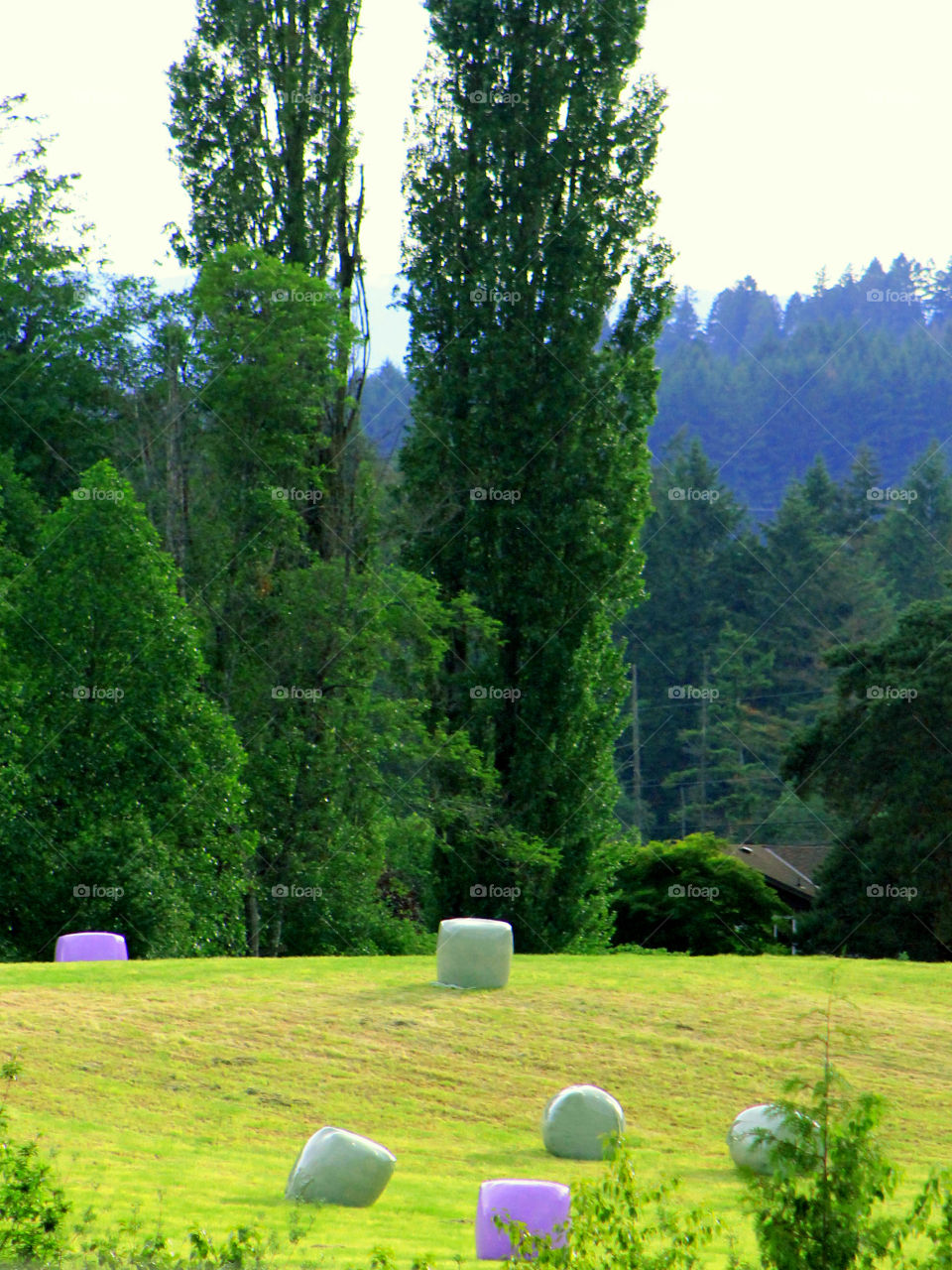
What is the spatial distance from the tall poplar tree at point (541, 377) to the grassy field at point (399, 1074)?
348 inches

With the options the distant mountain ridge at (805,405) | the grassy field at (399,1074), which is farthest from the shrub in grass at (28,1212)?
the distant mountain ridge at (805,405)

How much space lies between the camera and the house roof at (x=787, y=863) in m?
44.7

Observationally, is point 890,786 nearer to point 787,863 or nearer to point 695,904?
point 695,904

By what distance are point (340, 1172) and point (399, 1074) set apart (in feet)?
10.1

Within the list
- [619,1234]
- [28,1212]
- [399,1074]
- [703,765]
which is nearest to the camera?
[619,1234]

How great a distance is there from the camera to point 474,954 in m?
13.1

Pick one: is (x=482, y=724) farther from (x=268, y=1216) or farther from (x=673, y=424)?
(x=673, y=424)

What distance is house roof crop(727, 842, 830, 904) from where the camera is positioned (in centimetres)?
4466

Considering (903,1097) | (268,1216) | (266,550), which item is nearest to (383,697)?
(266,550)

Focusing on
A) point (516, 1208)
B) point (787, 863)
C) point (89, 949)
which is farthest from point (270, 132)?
point (787, 863)

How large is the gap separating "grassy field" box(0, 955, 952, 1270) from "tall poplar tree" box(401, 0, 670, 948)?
884cm

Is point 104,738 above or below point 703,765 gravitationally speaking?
above

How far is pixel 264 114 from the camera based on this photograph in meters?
25.4

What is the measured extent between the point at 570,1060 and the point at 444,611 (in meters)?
11.9
